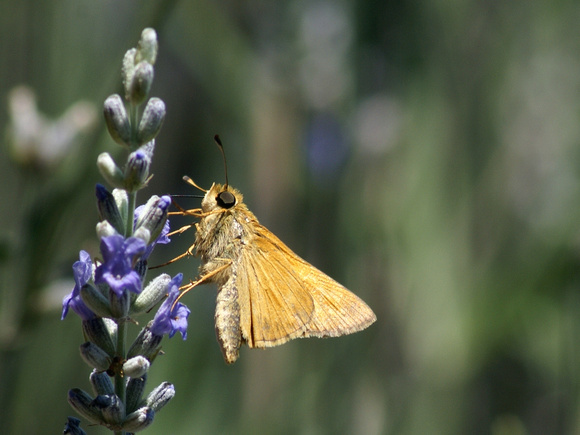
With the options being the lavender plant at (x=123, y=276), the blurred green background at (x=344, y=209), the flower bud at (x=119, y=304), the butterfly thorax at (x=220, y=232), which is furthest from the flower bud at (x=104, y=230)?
the blurred green background at (x=344, y=209)

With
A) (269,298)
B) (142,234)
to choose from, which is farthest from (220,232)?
(142,234)

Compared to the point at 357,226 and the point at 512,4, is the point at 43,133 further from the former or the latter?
the point at 512,4

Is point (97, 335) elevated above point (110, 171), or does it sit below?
below

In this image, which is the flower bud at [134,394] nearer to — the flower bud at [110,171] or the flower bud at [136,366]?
the flower bud at [136,366]

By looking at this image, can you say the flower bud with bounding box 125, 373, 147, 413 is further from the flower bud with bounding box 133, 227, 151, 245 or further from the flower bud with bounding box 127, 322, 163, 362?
the flower bud with bounding box 133, 227, 151, 245

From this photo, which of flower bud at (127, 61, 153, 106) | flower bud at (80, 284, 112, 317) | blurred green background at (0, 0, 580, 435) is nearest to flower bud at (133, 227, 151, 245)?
flower bud at (80, 284, 112, 317)

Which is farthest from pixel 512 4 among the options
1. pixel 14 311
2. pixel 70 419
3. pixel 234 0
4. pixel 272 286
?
pixel 70 419

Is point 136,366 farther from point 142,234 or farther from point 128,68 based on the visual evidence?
point 128,68
